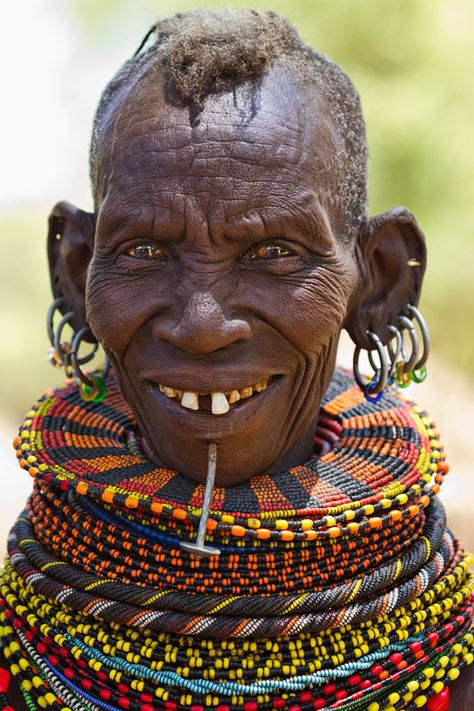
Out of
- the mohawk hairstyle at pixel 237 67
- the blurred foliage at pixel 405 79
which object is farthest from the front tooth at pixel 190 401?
the blurred foliage at pixel 405 79

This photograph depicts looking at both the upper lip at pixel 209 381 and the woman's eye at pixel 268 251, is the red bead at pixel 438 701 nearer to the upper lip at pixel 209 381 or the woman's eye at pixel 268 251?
the upper lip at pixel 209 381

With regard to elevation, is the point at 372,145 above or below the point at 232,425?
above

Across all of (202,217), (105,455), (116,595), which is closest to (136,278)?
(202,217)

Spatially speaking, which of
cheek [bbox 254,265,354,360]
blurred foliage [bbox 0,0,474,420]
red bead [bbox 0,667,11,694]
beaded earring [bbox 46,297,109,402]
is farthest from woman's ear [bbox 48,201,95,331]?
blurred foliage [bbox 0,0,474,420]

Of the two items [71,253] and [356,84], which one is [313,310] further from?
[356,84]

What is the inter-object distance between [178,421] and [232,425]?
0.43 feet

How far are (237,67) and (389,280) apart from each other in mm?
752

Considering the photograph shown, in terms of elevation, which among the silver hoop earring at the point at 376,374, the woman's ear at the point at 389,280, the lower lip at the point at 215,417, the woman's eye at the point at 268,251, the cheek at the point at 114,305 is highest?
the woman's ear at the point at 389,280

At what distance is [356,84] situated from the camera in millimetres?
6801

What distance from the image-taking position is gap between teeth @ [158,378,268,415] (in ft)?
7.10

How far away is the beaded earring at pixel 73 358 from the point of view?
262 centimetres

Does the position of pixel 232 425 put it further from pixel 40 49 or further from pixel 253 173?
pixel 40 49

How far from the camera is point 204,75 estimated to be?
213 centimetres

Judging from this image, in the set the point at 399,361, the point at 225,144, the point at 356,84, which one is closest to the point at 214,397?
the point at 225,144
